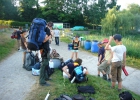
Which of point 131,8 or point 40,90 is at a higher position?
point 131,8

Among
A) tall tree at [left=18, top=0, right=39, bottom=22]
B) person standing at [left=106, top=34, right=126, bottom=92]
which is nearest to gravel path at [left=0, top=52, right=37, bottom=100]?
person standing at [left=106, top=34, right=126, bottom=92]

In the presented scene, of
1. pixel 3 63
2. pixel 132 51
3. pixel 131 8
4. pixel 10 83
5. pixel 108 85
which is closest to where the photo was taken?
pixel 10 83

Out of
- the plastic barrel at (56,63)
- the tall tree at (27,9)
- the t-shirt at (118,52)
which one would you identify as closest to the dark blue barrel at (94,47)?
the plastic barrel at (56,63)

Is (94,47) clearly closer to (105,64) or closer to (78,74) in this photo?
(105,64)

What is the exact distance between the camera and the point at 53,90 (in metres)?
5.42

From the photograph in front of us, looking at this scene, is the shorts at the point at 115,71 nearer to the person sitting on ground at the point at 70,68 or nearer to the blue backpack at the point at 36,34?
the person sitting on ground at the point at 70,68

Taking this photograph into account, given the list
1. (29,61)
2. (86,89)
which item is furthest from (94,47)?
(86,89)

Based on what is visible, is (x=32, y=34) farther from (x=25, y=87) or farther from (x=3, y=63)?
(x=3, y=63)

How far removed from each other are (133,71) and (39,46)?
5.67m

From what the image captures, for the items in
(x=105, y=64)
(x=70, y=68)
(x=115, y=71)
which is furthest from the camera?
(x=105, y=64)

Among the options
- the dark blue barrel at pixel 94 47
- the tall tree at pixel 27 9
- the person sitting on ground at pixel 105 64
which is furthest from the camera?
the tall tree at pixel 27 9

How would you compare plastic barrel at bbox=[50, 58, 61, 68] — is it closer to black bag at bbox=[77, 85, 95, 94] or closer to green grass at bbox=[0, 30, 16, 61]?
black bag at bbox=[77, 85, 95, 94]

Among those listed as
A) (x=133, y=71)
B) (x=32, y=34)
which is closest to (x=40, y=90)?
(x=32, y=34)

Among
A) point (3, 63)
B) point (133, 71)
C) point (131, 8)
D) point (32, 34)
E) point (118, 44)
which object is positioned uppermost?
point (131, 8)
